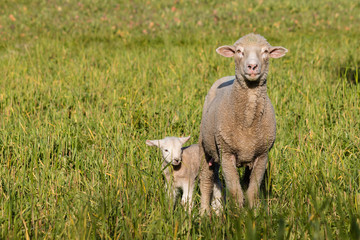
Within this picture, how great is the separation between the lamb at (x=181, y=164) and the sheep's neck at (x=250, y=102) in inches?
36.9

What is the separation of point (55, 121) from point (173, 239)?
2.84 m

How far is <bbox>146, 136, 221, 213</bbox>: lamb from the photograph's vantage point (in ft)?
12.8

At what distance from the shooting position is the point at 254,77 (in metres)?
2.91

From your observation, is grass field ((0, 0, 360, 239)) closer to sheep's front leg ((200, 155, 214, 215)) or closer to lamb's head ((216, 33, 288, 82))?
sheep's front leg ((200, 155, 214, 215))

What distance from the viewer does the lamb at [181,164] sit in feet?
12.8

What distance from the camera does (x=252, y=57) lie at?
2916mm

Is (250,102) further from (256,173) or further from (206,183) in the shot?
(206,183)

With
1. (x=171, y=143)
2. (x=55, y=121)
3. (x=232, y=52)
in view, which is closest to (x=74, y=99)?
(x=55, y=121)

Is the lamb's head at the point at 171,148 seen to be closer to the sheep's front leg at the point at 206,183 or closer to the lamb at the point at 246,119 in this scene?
the sheep's front leg at the point at 206,183

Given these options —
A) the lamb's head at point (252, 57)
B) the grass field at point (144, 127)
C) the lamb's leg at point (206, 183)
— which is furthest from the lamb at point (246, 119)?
the lamb's leg at point (206, 183)

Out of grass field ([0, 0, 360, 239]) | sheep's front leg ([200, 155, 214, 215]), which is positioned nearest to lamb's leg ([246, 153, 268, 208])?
grass field ([0, 0, 360, 239])

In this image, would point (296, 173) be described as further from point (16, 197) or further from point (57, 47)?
point (57, 47)

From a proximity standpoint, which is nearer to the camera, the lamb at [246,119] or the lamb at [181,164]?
the lamb at [246,119]

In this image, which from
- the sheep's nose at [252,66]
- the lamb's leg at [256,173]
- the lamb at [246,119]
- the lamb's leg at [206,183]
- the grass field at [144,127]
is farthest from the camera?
the lamb's leg at [206,183]
